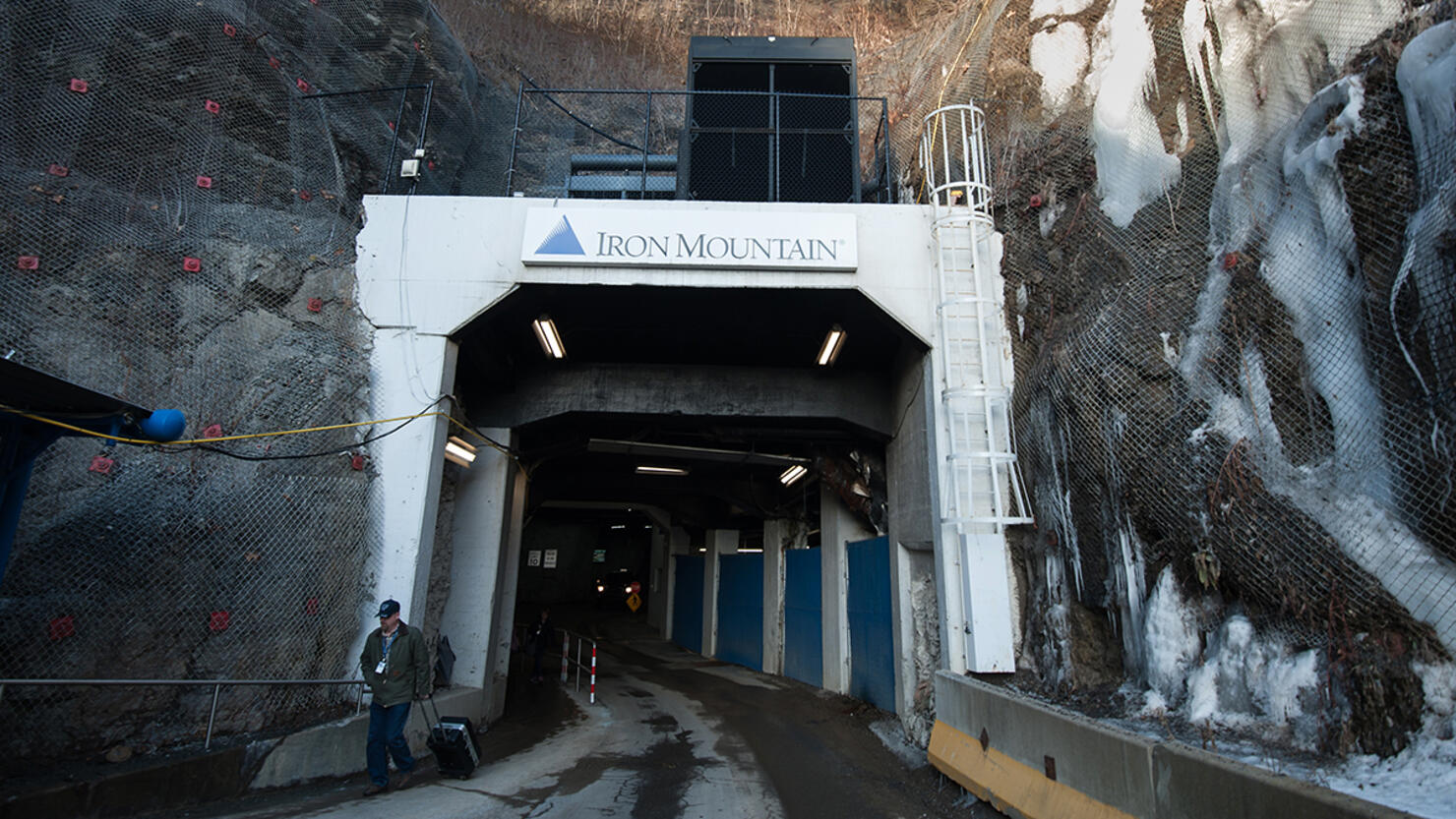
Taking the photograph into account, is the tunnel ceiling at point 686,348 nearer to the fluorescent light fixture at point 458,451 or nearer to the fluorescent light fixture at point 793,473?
the fluorescent light fixture at point 793,473

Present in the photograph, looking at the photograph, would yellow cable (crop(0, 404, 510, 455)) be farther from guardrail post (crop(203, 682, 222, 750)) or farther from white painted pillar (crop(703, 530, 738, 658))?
white painted pillar (crop(703, 530, 738, 658))

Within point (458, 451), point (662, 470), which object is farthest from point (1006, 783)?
point (662, 470)

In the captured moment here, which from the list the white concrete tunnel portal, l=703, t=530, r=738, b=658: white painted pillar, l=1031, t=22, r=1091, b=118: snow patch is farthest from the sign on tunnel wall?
l=703, t=530, r=738, b=658: white painted pillar

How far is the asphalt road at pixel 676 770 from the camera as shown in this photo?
20.8 feet

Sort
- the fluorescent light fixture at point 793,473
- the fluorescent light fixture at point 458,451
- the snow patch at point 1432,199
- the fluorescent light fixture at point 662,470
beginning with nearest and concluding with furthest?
1. the snow patch at point 1432,199
2. the fluorescent light fixture at point 458,451
3. the fluorescent light fixture at point 793,473
4. the fluorescent light fixture at point 662,470

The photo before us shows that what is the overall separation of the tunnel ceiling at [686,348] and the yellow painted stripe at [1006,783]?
181 inches

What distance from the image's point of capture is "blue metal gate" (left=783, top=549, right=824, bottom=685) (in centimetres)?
1467

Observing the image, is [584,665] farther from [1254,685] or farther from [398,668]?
[1254,685]

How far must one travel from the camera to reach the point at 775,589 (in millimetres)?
17500

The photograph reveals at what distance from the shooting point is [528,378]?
463 inches

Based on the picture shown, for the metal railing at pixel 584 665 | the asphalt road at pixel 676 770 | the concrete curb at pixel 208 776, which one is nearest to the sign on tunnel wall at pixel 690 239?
the concrete curb at pixel 208 776

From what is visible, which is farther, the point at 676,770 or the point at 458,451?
the point at 458,451

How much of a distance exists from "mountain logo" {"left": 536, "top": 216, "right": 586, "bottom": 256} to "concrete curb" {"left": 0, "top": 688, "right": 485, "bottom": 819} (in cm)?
559

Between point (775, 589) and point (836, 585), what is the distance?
396cm
